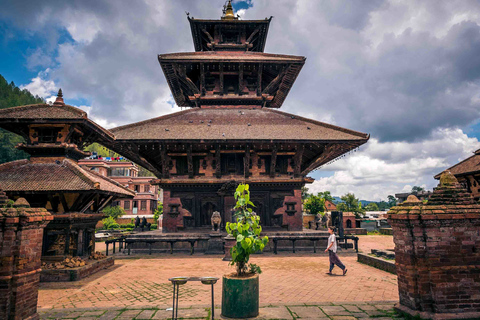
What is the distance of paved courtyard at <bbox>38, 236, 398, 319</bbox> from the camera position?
5.84m

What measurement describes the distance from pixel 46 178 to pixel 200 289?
20.1 feet

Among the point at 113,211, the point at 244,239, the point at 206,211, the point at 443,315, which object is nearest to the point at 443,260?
the point at 443,315

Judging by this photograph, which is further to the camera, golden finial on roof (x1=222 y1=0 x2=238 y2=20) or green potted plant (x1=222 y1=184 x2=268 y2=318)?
golden finial on roof (x1=222 y1=0 x2=238 y2=20)

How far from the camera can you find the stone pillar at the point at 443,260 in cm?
476

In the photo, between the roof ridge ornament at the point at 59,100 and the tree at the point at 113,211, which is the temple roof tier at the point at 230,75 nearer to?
the roof ridge ornament at the point at 59,100

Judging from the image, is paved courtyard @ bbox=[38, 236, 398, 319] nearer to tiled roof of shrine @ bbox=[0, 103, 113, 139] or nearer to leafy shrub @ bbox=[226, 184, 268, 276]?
leafy shrub @ bbox=[226, 184, 268, 276]

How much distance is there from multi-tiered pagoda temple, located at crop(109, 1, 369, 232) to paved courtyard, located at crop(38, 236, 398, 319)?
5200 millimetres

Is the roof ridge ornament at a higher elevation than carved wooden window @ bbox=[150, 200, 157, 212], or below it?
higher

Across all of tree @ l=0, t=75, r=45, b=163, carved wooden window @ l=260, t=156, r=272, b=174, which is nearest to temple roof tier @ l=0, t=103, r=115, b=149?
carved wooden window @ l=260, t=156, r=272, b=174

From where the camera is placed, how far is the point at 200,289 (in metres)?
7.26

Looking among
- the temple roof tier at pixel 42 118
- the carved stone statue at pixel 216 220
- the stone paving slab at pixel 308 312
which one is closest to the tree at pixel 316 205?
the carved stone statue at pixel 216 220

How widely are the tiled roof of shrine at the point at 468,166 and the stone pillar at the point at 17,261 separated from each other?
67.3 feet

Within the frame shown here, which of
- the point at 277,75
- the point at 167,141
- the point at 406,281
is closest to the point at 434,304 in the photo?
the point at 406,281

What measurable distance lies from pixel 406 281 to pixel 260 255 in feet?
29.4
